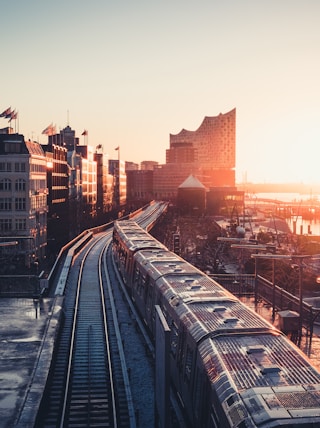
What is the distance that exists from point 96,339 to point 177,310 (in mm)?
8322

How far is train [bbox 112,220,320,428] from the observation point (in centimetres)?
1002

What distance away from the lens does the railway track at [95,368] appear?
16578 millimetres

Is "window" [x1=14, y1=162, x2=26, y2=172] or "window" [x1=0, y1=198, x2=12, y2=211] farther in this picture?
"window" [x1=14, y1=162, x2=26, y2=172]

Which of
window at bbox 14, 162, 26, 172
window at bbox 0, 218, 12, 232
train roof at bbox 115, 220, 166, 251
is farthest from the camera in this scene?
window at bbox 14, 162, 26, 172

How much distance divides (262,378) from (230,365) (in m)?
0.98

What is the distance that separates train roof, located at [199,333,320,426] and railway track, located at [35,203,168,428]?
4.77m

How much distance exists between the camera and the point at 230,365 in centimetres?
1204

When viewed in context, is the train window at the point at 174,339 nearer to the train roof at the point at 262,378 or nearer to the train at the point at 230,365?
the train at the point at 230,365

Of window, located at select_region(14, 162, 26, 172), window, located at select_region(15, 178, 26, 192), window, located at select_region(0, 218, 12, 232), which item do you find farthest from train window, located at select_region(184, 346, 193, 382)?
window, located at select_region(14, 162, 26, 172)

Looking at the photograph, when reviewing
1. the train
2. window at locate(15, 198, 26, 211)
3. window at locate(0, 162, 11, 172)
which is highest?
window at locate(0, 162, 11, 172)

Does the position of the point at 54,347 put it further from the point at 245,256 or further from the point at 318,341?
the point at 245,256

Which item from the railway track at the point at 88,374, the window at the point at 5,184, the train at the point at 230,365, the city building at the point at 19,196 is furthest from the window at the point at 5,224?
the train at the point at 230,365

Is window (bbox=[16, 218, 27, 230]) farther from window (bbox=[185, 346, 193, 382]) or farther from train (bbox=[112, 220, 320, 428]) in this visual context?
window (bbox=[185, 346, 193, 382])

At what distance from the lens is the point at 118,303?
31.5 m
